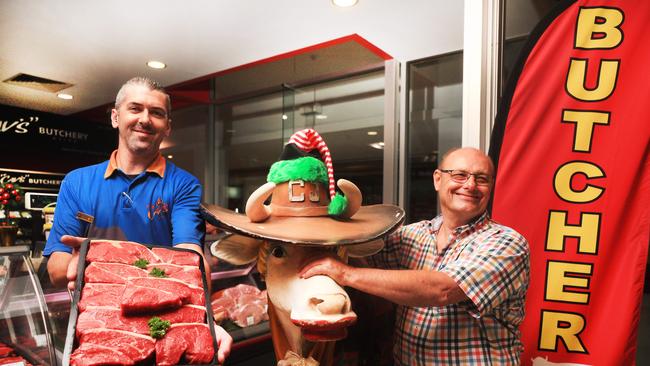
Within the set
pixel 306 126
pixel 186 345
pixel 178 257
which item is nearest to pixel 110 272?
pixel 178 257

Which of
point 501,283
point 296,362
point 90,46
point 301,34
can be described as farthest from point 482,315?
point 90,46

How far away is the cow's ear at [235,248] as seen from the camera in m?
1.48

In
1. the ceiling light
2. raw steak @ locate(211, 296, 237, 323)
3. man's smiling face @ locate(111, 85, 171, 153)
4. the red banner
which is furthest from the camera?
the ceiling light

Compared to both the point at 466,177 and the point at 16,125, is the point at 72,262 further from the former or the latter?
the point at 16,125

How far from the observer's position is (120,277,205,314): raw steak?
1131 millimetres

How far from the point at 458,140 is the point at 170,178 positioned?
2.08 metres

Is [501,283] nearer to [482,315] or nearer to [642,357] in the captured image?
[482,315]

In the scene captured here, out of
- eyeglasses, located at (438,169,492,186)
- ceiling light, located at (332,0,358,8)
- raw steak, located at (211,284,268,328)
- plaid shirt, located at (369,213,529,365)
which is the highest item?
ceiling light, located at (332,0,358,8)

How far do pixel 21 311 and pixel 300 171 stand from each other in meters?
1.38

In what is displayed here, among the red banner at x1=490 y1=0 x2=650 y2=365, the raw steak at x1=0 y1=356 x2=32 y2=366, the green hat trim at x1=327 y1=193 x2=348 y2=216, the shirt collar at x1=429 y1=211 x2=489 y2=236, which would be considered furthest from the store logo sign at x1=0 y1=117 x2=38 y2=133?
the red banner at x1=490 y1=0 x2=650 y2=365

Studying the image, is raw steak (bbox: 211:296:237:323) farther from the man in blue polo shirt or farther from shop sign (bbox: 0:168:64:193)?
shop sign (bbox: 0:168:64:193)

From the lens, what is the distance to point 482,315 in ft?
5.12

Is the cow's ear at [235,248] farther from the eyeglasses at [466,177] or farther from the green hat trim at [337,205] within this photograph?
the eyeglasses at [466,177]

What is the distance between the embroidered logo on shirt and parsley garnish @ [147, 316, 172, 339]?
0.69m
